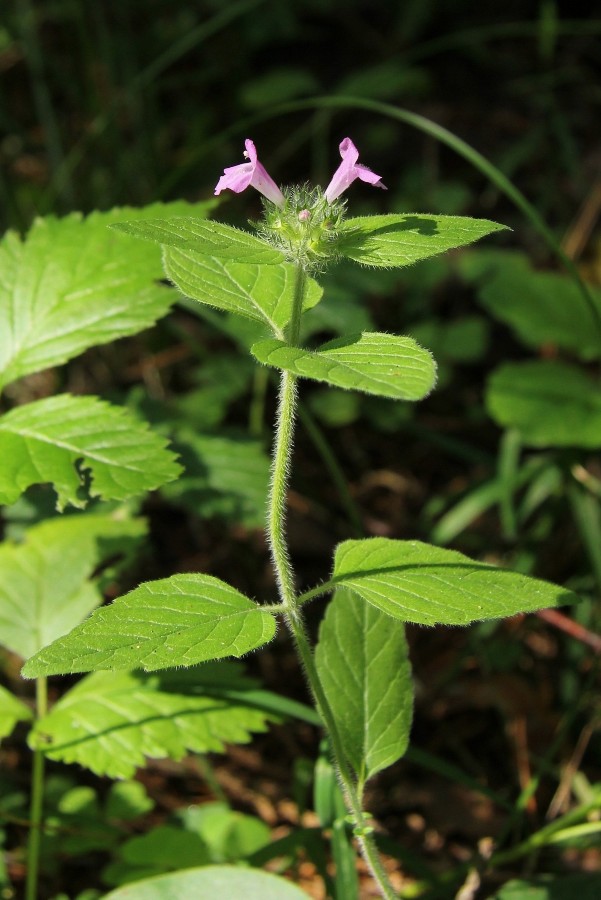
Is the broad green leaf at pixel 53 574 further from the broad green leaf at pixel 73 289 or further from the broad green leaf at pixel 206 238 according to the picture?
the broad green leaf at pixel 206 238

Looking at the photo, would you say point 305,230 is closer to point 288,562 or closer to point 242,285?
point 242,285

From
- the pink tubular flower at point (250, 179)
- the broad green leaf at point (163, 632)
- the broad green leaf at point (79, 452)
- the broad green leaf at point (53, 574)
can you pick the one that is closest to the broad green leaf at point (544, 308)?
the broad green leaf at point (53, 574)

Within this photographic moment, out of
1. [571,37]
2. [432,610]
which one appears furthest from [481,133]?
[432,610]

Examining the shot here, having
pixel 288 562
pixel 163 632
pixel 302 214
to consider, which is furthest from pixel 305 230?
pixel 163 632

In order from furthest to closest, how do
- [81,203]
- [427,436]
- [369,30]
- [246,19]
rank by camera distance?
[369,30]
[246,19]
[81,203]
[427,436]

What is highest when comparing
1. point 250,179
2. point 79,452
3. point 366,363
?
point 250,179

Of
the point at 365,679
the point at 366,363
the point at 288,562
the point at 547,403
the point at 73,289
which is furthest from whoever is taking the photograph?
the point at 547,403

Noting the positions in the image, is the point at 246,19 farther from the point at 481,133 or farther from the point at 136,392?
the point at 136,392
